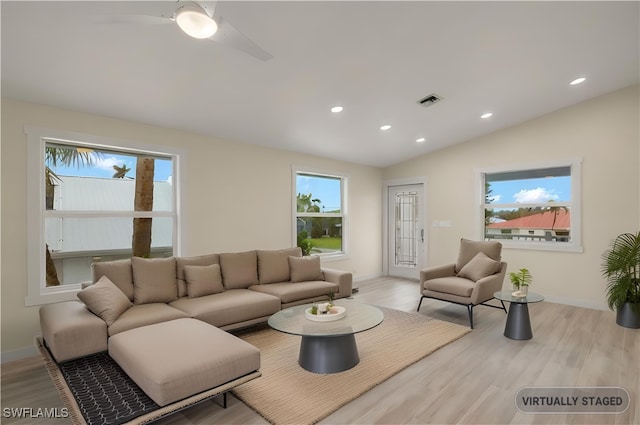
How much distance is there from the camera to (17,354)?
3.26 m

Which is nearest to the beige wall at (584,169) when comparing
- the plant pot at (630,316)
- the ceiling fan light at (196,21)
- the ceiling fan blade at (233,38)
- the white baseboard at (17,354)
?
the plant pot at (630,316)

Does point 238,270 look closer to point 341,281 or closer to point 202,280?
point 202,280

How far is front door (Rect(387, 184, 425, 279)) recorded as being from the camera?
281 inches

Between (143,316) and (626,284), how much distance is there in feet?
17.8

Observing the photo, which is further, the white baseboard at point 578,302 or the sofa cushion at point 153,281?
the white baseboard at point 578,302

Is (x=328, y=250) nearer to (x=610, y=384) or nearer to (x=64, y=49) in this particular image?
(x=610, y=384)

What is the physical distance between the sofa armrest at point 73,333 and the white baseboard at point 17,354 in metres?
0.72

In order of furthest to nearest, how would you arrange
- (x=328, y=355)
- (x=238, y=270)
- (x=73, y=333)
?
(x=238, y=270) < (x=328, y=355) < (x=73, y=333)

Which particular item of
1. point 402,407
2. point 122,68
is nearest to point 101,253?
point 122,68

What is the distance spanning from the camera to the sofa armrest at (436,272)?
15.7ft

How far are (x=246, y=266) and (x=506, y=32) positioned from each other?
381cm

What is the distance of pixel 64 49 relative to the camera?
268 cm

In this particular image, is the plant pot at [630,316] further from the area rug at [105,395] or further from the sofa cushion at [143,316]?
the sofa cushion at [143,316]

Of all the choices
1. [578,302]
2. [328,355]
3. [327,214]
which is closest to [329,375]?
[328,355]
